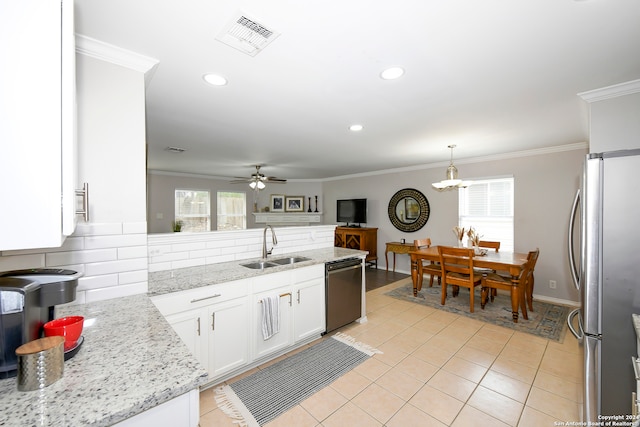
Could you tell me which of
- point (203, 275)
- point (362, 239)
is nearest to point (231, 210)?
point (362, 239)

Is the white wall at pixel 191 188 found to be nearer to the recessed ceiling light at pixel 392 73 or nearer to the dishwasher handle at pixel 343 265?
the dishwasher handle at pixel 343 265

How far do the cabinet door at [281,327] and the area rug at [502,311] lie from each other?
7.61 ft

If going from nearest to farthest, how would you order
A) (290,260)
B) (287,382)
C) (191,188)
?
1. (287,382)
2. (290,260)
3. (191,188)

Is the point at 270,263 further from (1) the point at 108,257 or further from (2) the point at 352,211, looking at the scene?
(2) the point at 352,211

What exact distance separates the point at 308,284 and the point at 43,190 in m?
2.23

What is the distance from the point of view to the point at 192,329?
6.29 feet

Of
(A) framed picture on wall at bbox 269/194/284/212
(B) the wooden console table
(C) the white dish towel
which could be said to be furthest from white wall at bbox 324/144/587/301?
(A) framed picture on wall at bbox 269/194/284/212

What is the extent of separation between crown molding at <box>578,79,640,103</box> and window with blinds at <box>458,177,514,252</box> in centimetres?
252

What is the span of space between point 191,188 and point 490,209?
6702mm

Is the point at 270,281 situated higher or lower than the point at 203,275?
lower

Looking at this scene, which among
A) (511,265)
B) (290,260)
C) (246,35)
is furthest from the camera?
(511,265)

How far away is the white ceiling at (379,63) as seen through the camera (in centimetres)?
129

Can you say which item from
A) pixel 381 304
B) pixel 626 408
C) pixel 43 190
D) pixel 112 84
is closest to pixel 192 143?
pixel 112 84

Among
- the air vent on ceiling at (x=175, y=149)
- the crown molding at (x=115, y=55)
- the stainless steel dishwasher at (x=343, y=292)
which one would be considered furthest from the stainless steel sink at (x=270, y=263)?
the air vent on ceiling at (x=175, y=149)
